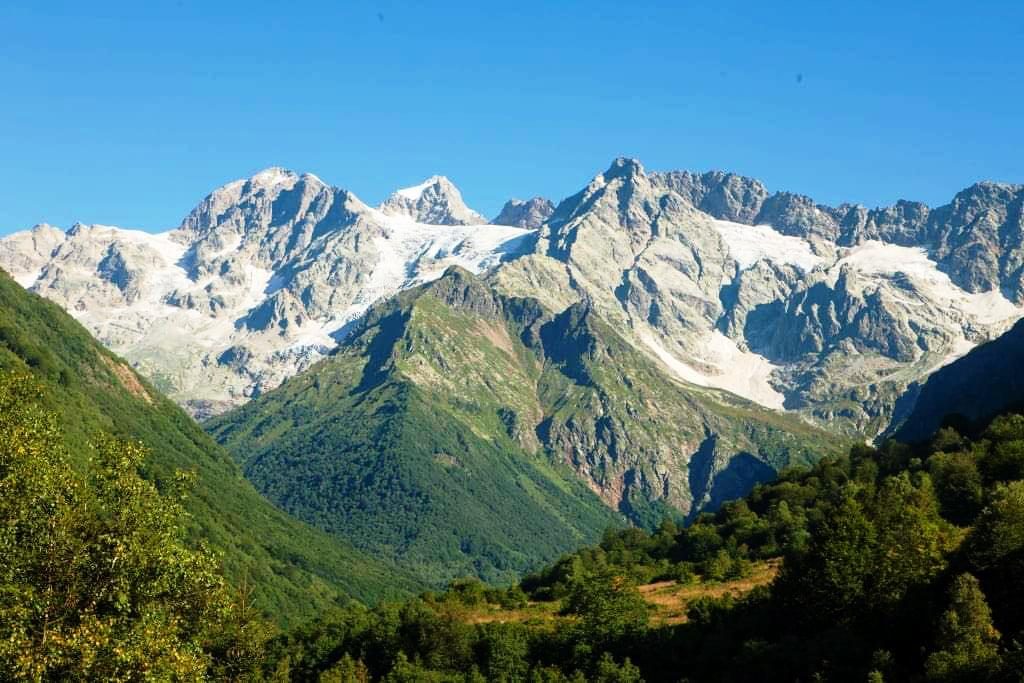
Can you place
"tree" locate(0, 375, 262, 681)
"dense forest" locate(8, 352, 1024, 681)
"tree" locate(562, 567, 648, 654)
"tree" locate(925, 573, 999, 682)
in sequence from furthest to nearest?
"tree" locate(562, 567, 648, 654) → "tree" locate(925, 573, 999, 682) → "dense forest" locate(8, 352, 1024, 681) → "tree" locate(0, 375, 262, 681)

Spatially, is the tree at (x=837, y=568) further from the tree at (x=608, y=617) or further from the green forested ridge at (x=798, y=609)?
the tree at (x=608, y=617)

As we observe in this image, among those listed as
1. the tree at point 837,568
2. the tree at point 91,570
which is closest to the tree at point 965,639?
the tree at point 837,568

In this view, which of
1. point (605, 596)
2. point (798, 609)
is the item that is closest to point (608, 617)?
point (605, 596)

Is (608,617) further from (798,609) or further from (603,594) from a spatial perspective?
(798,609)

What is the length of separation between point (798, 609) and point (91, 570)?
66.0 m

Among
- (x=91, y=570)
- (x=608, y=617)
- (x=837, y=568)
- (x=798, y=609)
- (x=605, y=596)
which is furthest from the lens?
(x=605, y=596)

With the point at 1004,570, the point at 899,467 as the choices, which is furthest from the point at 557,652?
the point at 899,467

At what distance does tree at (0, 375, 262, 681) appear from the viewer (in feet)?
136

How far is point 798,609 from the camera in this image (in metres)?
90.6

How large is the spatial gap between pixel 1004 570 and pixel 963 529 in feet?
111

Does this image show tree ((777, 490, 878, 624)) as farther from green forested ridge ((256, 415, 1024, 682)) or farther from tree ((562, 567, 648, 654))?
tree ((562, 567, 648, 654))

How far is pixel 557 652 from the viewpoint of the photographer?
10888 cm

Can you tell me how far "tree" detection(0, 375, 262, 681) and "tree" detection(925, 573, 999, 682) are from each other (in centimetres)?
4586

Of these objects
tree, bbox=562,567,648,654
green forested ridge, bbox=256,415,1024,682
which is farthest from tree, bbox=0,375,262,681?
tree, bbox=562,567,648,654
